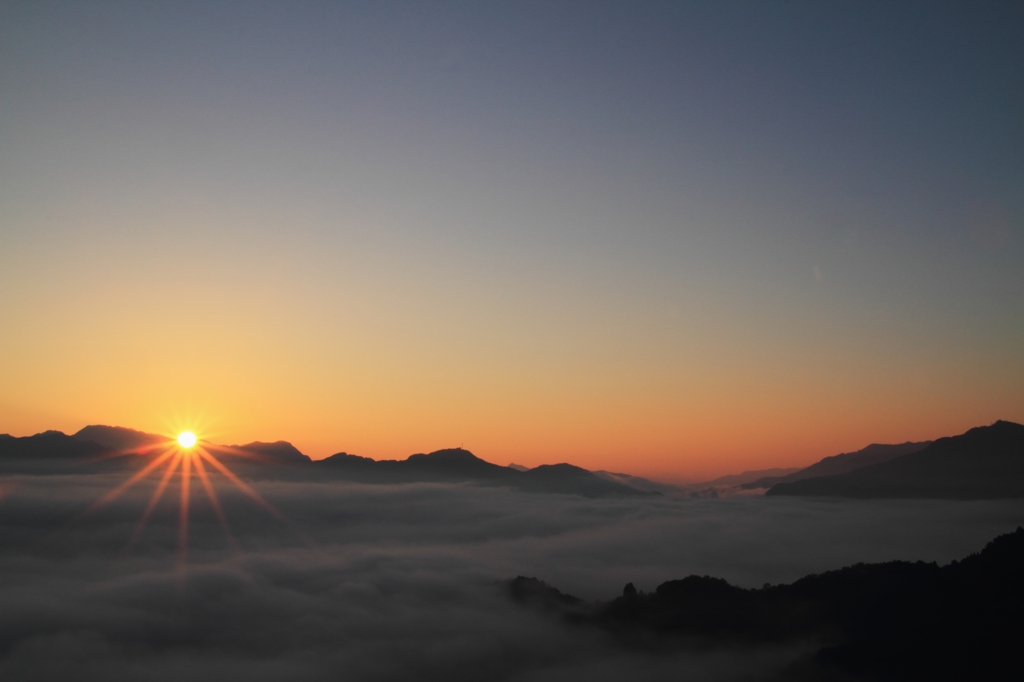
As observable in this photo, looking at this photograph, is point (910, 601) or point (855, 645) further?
point (910, 601)

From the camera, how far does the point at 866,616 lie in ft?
417

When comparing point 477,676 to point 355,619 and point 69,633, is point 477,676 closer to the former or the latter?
point 355,619

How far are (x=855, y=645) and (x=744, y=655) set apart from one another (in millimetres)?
26457

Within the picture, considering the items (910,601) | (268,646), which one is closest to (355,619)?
(268,646)

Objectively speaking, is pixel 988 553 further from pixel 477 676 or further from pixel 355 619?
pixel 355 619

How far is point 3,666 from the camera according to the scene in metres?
132

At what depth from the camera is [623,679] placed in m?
129

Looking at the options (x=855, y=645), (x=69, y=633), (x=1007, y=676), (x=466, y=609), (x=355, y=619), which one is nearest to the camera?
(x=1007, y=676)

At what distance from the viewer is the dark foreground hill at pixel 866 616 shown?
101125mm

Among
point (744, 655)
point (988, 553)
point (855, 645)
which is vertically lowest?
point (744, 655)

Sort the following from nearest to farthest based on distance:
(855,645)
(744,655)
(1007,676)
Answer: (1007,676) < (855,645) < (744,655)

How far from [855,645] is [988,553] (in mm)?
33513

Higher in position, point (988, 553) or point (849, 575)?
point (988, 553)

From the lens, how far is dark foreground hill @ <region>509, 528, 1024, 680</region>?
101125 mm
